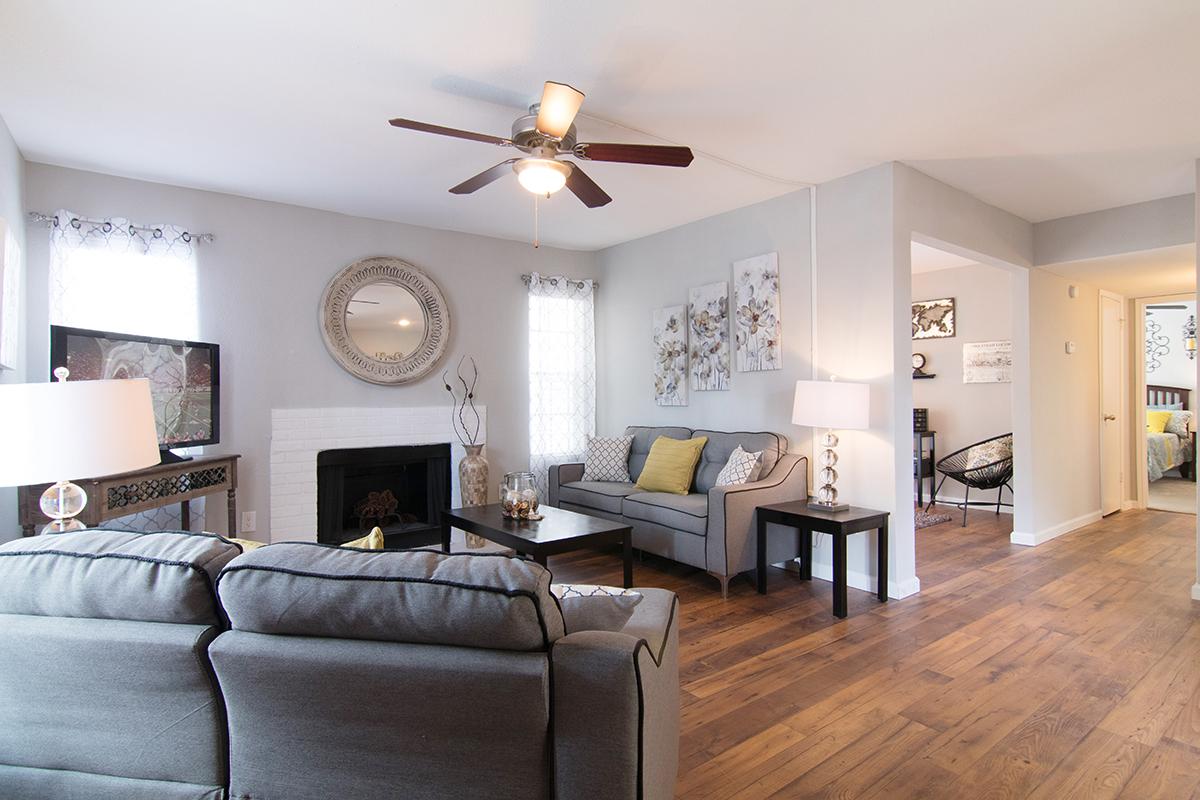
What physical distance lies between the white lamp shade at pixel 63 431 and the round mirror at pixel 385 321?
2948 mm

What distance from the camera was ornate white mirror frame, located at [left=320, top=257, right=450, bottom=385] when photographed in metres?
4.51

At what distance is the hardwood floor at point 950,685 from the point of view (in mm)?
1944

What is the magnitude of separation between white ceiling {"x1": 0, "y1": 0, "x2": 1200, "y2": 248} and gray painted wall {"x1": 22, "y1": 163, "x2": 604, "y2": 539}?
20 cm

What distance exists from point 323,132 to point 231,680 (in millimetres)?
2855

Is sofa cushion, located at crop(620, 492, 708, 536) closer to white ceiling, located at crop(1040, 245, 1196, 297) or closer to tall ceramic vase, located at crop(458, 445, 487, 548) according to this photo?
tall ceramic vase, located at crop(458, 445, 487, 548)

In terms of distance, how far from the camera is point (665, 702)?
4.76 feet

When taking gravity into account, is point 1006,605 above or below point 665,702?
below

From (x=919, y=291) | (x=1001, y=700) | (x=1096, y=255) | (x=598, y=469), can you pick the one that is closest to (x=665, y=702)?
(x=1001, y=700)

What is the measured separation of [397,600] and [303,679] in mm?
232

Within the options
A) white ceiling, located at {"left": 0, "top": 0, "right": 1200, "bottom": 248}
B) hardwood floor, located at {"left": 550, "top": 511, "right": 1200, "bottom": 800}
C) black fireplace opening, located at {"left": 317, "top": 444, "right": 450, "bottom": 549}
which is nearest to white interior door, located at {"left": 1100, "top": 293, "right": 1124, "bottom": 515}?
hardwood floor, located at {"left": 550, "top": 511, "right": 1200, "bottom": 800}

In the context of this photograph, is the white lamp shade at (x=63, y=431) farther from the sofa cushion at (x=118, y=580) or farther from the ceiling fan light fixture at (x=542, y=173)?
the ceiling fan light fixture at (x=542, y=173)

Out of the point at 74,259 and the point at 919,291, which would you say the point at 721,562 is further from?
the point at 919,291

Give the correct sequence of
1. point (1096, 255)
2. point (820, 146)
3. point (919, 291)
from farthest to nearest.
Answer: point (919, 291)
point (1096, 255)
point (820, 146)

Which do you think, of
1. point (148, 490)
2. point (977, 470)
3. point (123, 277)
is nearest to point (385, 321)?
point (123, 277)
